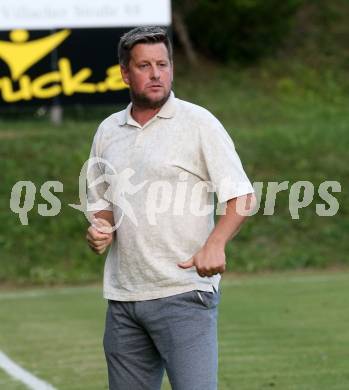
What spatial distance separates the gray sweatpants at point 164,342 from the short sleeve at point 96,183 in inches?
18.9

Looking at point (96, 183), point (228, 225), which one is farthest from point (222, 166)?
point (96, 183)

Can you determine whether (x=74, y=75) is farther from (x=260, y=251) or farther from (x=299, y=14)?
(x=299, y=14)

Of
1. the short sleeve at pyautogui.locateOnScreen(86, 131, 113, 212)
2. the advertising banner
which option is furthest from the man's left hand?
the advertising banner

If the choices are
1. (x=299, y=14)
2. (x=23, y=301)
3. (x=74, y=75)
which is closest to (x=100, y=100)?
(x=74, y=75)

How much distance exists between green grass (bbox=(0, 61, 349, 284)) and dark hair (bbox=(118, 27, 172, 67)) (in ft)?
49.0

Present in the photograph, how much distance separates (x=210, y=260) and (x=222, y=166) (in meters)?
0.43

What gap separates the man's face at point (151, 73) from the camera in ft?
→ 18.4

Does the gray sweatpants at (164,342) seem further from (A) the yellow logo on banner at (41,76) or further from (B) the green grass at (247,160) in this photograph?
(A) the yellow logo on banner at (41,76)

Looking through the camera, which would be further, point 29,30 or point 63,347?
point 29,30

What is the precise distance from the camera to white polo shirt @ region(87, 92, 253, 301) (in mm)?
5512

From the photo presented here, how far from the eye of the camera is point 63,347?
1205 cm

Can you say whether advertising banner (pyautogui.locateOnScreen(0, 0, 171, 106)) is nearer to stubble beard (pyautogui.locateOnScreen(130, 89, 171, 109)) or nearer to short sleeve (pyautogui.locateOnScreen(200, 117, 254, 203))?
stubble beard (pyautogui.locateOnScreen(130, 89, 171, 109))

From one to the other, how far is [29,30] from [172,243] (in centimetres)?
2102

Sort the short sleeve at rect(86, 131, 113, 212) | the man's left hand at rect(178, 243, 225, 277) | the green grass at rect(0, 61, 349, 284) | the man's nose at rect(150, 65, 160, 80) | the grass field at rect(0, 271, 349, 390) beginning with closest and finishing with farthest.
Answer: the man's left hand at rect(178, 243, 225, 277), the man's nose at rect(150, 65, 160, 80), the short sleeve at rect(86, 131, 113, 212), the grass field at rect(0, 271, 349, 390), the green grass at rect(0, 61, 349, 284)
